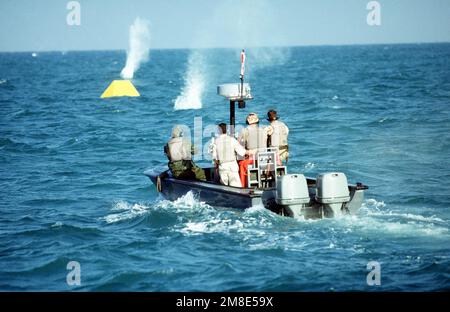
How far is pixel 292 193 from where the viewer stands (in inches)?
582

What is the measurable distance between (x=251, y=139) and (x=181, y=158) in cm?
213

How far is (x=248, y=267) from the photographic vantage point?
42.3ft

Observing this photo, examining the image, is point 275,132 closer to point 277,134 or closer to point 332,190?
point 277,134

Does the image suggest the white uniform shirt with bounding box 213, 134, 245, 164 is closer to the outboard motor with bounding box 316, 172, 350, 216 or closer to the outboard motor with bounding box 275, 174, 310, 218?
the outboard motor with bounding box 275, 174, 310, 218

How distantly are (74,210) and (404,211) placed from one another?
7.90 metres

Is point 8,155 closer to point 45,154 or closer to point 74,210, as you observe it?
point 45,154

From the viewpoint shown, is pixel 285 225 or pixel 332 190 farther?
pixel 285 225

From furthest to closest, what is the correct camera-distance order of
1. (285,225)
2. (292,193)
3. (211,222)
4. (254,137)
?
1. (254,137)
2. (211,222)
3. (285,225)
4. (292,193)

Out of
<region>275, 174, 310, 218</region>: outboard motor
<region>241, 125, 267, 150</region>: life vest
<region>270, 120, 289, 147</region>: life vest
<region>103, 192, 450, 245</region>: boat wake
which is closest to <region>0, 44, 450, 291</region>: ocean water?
<region>103, 192, 450, 245</region>: boat wake

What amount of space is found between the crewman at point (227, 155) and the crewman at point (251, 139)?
6.6 inches

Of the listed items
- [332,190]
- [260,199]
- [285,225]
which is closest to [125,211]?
[260,199]

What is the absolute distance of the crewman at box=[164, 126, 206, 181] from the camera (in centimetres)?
1722

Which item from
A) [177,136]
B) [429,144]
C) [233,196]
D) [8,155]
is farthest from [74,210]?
[429,144]
